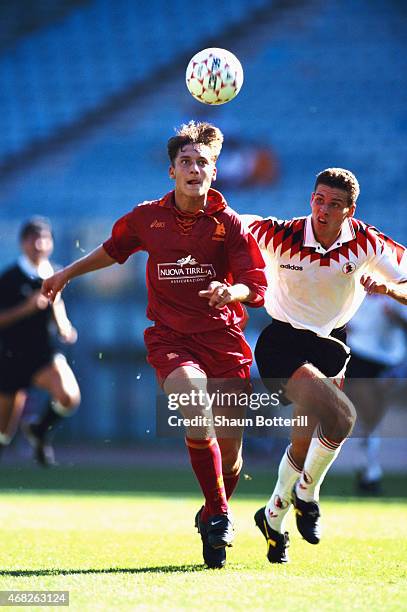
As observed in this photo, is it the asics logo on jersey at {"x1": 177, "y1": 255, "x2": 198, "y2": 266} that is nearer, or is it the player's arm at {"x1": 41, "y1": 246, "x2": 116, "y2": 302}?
the asics logo on jersey at {"x1": 177, "y1": 255, "x2": 198, "y2": 266}

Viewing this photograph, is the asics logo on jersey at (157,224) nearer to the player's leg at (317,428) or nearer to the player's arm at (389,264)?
the player's leg at (317,428)

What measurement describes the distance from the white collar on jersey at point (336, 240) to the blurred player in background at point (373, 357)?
5.03 m

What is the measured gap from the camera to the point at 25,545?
22.5 ft

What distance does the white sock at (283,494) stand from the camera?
6.39 m

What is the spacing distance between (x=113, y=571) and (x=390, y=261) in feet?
7.79

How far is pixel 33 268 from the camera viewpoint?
1132cm

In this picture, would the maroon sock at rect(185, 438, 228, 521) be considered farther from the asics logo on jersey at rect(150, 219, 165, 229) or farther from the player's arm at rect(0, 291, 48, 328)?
the player's arm at rect(0, 291, 48, 328)

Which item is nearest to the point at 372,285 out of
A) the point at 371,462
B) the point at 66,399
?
the point at 371,462

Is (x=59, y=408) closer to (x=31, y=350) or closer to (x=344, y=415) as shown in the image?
(x=31, y=350)

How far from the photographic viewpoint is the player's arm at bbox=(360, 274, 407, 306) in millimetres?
5973

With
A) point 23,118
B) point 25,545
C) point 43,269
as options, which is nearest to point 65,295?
point 43,269

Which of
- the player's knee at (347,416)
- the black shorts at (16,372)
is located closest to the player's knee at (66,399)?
the black shorts at (16,372)

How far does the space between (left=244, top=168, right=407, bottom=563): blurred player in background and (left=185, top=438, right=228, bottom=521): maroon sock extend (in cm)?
65

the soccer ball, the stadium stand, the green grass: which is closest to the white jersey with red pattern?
→ the soccer ball
